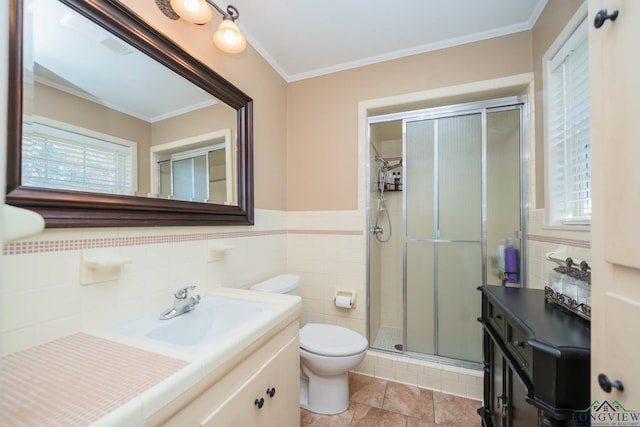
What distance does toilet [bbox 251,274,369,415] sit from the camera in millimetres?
1525

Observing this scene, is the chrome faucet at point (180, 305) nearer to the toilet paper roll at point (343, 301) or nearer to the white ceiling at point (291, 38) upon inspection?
the white ceiling at point (291, 38)

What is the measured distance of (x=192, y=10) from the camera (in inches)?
48.1

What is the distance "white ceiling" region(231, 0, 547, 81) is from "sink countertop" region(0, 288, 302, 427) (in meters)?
1.79

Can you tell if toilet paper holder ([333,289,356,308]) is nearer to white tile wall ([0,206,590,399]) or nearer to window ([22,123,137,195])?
white tile wall ([0,206,590,399])

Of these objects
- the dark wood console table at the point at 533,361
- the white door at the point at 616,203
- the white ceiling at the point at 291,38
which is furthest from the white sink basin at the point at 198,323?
the white door at the point at 616,203

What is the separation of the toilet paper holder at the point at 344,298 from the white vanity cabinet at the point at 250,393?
2.69 ft

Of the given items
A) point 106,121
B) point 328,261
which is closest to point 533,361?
point 328,261

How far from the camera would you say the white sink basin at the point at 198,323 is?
101 cm

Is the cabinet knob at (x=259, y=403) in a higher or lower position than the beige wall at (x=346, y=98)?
lower

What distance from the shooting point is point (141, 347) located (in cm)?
80

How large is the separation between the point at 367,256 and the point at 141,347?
1636 mm

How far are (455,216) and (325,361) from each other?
1387 mm

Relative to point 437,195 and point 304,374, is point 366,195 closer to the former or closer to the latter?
point 437,195

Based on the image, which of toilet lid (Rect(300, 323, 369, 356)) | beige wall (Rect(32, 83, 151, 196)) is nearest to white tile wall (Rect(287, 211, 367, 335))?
toilet lid (Rect(300, 323, 369, 356))
